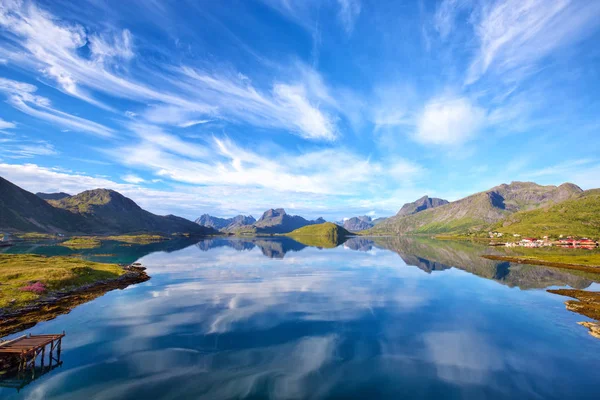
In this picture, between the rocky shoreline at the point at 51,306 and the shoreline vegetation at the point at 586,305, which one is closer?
the rocky shoreline at the point at 51,306

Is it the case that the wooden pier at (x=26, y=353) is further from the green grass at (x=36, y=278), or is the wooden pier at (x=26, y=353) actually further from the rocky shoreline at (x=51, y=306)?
the green grass at (x=36, y=278)

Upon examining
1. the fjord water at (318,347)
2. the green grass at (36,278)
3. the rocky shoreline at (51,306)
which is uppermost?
the green grass at (36,278)

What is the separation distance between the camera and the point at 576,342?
42.4 metres

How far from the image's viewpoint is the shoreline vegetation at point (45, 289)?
160 feet

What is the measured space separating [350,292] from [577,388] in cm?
4542

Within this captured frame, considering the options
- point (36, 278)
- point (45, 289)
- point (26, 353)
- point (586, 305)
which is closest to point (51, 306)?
point (45, 289)

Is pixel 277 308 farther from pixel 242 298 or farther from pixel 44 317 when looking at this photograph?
pixel 44 317

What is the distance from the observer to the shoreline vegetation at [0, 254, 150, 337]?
→ 48.7 metres

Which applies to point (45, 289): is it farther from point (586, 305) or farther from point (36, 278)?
point (586, 305)

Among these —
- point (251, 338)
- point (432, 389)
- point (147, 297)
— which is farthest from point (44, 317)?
point (432, 389)

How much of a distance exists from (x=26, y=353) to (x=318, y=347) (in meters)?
32.7

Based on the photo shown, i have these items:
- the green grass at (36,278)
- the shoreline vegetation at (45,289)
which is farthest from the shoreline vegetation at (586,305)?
the green grass at (36,278)

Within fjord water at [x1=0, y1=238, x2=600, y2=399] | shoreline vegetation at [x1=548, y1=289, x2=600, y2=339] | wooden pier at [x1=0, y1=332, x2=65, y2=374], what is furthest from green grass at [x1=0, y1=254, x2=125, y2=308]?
shoreline vegetation at [x1=548, y1=289, x2=600, y2=339]

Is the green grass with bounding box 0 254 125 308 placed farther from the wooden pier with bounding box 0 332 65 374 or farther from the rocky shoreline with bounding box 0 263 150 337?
the wooden pier with bounding box 0 332 65 374
